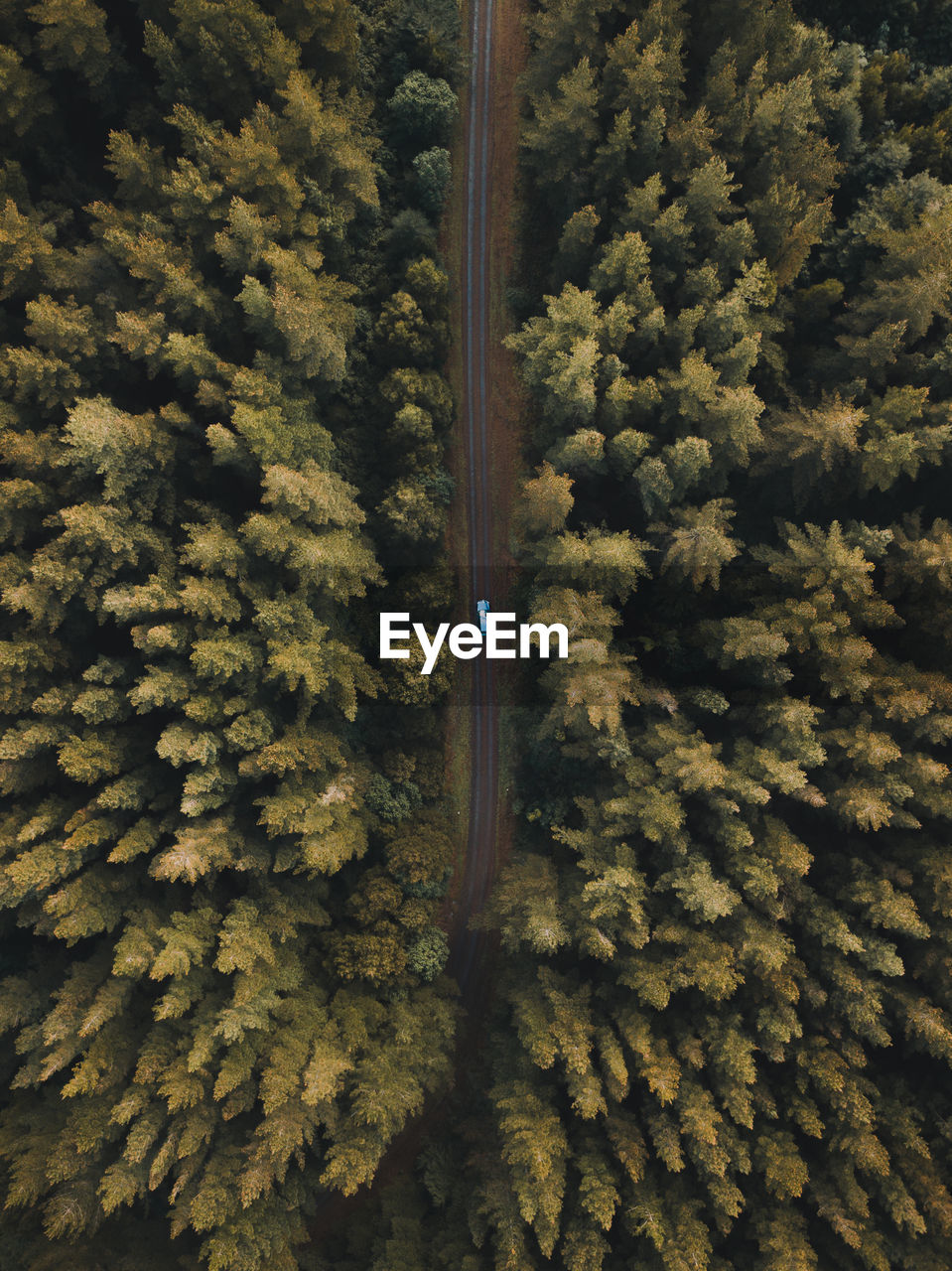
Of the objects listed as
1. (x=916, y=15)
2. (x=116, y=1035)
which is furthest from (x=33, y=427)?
(x=916, y=15)

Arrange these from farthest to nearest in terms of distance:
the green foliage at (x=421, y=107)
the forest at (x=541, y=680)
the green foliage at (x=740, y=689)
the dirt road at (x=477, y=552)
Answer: the dirt road at (x=477, y=552)
the green foliage at (x=421, y=107)
the green foliage at (x=740, y=689)
the forest at (x=541, y=680)

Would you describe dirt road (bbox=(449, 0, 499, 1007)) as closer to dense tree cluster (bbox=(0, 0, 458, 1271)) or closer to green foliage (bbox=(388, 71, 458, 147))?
green foliage (bbox=(388, 71, 458, 147))

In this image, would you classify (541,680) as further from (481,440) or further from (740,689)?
(481,440)

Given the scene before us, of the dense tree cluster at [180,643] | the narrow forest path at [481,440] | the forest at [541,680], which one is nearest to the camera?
the dense tree cluster at [180,643]

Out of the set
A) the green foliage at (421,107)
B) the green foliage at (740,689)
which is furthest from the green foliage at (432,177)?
the green foliage at (740,689)

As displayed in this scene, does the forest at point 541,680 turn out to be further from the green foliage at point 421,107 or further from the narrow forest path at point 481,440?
the narrow forest path at point 481,440

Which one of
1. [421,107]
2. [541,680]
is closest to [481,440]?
[541,680]

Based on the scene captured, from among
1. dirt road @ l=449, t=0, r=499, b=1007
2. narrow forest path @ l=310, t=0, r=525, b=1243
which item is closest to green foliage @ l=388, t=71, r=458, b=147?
narrow forest path @ l=310, t=0, r=525, b=1243
